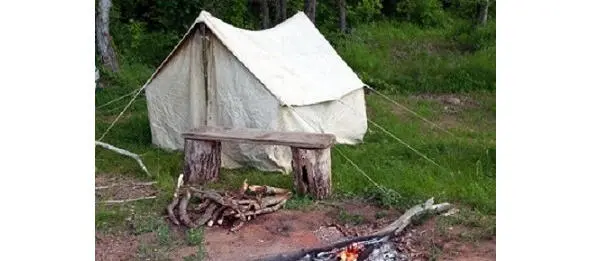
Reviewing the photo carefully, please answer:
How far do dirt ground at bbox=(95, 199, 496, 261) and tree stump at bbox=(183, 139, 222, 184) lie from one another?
0.92m

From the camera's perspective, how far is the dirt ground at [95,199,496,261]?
4566mm

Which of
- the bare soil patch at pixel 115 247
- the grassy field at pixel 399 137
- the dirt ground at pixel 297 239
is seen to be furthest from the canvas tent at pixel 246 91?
the bare soil patch at pixel 115 247

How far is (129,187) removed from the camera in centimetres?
596

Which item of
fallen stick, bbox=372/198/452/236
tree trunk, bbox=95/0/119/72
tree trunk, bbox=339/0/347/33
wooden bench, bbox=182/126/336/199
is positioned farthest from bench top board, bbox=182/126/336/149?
tree trunk, bbox=339/0/347/33

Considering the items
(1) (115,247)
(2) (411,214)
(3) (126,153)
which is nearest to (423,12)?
(3) (126,153)

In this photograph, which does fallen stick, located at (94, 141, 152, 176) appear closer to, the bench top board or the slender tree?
the bench top board

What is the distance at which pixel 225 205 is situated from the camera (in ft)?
16.7

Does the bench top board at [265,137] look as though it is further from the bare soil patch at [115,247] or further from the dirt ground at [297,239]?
the bare soil patch at [115,247]

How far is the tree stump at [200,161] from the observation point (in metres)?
5.92

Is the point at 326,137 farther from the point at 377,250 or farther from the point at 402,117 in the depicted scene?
the point at 402,117

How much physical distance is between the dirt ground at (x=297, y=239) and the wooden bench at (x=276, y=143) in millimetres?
265

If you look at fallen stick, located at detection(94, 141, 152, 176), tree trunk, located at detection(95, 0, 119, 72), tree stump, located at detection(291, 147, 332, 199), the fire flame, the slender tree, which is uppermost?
the slender tree

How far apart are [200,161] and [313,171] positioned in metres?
0.95

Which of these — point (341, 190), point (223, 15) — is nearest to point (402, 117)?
point (341, 190)
